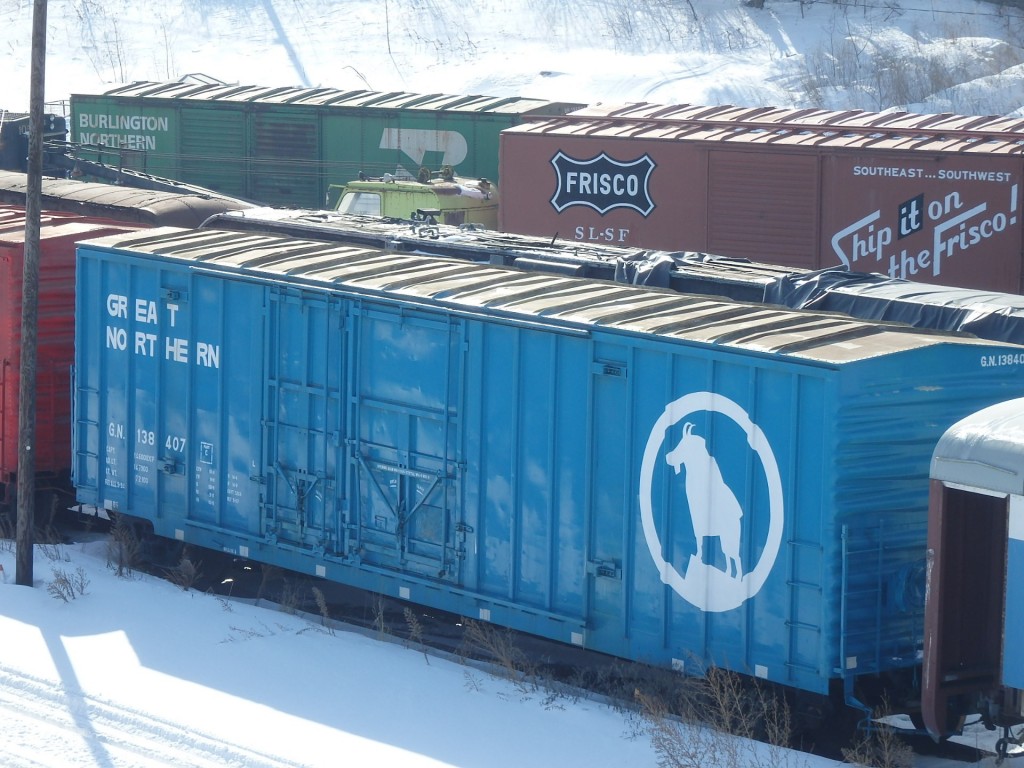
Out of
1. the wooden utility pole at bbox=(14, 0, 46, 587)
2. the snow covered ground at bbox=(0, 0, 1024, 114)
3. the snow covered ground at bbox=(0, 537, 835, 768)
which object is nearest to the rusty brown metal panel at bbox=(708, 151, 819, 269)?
the snow covered ground at bbox=(0, 537, 835, 768)

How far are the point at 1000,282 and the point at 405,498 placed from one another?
1071 cm

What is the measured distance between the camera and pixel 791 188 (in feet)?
63.5

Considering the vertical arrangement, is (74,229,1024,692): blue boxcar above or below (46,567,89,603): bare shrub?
above

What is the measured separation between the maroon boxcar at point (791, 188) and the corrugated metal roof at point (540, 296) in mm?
8825

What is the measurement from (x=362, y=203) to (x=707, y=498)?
47.8ft

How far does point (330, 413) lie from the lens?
1098 centimetres

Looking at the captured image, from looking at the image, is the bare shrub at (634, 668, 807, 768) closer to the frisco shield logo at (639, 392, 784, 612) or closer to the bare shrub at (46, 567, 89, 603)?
the frisco shield logo at (639, 392, 784, 612)

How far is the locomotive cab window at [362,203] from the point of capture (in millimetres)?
22297

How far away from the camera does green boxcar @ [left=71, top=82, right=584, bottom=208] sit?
91.2 feet

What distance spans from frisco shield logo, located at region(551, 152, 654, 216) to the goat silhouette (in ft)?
40.5

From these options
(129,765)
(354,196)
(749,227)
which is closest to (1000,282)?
(749,227)

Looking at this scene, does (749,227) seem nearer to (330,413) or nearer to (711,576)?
(330,413)

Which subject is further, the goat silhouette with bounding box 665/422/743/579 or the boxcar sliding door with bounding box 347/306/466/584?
the boxcar sliding door with bounding box 347/306/466/584

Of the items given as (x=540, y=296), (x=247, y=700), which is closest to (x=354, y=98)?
(x=540, y=296)
